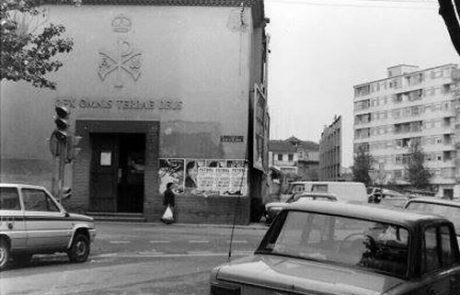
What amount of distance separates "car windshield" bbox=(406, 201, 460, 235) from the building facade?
538 inches

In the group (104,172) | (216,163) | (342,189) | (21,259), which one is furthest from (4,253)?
(342,189)

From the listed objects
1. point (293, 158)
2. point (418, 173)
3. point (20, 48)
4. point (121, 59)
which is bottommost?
point (20, 48)

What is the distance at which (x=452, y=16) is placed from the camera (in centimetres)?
719

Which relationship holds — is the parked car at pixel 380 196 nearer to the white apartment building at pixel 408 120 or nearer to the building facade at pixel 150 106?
the building facade at pixel 150 106

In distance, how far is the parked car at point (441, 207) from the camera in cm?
1088

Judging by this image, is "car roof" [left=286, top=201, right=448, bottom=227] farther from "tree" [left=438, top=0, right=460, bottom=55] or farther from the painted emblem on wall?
the painted emblem on wall

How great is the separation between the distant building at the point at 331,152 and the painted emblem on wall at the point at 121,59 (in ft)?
261

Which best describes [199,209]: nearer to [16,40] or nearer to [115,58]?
[115,58]

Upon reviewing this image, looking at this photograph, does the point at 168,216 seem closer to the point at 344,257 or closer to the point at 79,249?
the point at 79,249

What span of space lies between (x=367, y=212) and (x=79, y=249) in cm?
904

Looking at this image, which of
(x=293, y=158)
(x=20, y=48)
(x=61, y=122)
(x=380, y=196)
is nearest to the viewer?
(x=20, y=48)

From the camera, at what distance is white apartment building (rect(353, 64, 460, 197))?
327 feet

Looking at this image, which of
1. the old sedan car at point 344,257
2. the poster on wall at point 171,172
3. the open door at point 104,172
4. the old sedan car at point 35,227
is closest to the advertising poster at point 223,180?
the poster on wall at point 171,172

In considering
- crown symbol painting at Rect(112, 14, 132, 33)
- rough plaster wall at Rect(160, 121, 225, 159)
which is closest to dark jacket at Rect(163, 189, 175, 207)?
rough plaster wall at Rect(160, 121, 225, 159)
